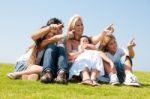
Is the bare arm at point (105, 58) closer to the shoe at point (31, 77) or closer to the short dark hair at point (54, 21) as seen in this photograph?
the short dark hair at point (54, 21)

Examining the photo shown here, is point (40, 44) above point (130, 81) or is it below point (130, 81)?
above

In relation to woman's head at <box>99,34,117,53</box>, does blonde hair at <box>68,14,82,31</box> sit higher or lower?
higher

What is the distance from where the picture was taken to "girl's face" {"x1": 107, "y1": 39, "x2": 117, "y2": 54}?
38.0 feet

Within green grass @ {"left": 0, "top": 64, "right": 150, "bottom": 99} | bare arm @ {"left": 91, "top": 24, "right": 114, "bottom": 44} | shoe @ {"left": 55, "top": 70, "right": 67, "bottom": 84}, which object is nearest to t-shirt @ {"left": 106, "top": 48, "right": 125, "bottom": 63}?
bare arm @ {"left": 91, "top": 24, "right": 114, "bottom": 44}

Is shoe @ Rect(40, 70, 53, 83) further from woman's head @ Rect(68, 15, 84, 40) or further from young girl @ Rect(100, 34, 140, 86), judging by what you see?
young girl @ Rect(100, 34, 140, 86)

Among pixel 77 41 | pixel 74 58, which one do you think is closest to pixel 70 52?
pixel 74 58

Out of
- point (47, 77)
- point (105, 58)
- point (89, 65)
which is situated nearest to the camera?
point (47, 77)

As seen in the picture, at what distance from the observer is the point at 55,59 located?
1038 centimetres

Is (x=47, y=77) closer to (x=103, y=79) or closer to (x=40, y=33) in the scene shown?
(x=40, y=33)

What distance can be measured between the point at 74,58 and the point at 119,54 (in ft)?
5.21

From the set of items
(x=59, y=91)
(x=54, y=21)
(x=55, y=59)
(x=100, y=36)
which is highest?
(x=54, y=21)

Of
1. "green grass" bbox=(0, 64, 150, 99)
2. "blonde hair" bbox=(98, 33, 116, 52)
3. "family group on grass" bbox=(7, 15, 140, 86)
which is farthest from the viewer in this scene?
"blonde hair" bbox=(98, 33, 116, 52)

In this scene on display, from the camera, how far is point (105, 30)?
11.6 meters

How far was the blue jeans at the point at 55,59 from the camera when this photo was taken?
33.2 feet
